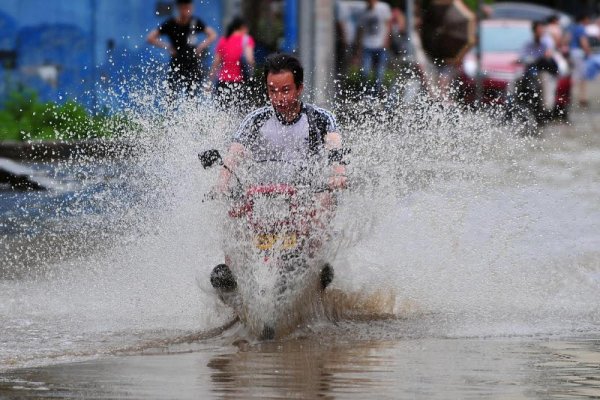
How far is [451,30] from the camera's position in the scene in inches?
1053

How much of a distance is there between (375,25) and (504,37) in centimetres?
452

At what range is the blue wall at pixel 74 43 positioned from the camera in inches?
790

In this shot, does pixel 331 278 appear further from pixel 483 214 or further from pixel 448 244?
Result: pixel 483 214

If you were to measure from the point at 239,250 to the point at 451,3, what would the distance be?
19.5 meters

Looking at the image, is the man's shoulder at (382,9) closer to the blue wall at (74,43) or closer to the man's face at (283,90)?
the blue wall at (74,43)

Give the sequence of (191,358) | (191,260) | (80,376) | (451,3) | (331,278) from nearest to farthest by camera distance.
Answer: (80,376), (191,358), (331,278), (191,260), (451,3)

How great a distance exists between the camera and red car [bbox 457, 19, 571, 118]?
25016 mm

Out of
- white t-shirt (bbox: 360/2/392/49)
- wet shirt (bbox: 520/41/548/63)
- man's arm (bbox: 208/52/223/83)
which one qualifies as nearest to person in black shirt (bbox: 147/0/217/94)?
man's arm (bbox: 208/52/223/83)

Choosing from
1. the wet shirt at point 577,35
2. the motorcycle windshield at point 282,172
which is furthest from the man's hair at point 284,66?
the wet shirt at point 577,35

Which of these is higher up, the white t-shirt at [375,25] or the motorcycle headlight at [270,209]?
the white t-shirt at [375,25]

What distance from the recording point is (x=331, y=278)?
812 centimetres

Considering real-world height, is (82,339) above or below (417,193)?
below

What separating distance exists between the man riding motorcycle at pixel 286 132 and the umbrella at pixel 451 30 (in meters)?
17.9

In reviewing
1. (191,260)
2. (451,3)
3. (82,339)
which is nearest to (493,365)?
(82,339)
